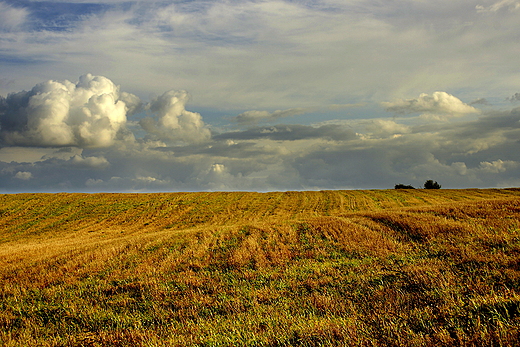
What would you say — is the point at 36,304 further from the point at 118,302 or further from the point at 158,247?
the point at 158,247

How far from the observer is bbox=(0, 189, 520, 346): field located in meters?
6.60

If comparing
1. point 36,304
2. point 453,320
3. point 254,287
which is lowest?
point 36,304

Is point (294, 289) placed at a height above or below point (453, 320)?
below

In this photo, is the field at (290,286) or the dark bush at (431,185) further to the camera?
the dark bush at (431,185)

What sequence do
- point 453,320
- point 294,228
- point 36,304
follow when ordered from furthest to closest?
point 294,228, point 36,304, point 453,320

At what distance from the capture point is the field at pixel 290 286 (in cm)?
660

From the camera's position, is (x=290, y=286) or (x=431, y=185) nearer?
(x=290, y=286)

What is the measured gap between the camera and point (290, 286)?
10.5 m

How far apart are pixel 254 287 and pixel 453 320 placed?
6.01 m

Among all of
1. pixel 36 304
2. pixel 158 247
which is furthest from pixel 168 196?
pixel 36 304

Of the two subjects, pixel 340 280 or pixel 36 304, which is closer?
pixel 340 280

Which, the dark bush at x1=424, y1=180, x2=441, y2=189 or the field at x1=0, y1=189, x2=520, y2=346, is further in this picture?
the dark bush at x1=424, y1=180, x2=441, y2=189

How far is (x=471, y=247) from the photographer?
12.7 meters

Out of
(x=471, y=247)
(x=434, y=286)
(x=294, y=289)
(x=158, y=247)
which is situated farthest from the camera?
(x=158, y=247)
